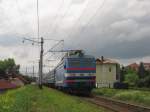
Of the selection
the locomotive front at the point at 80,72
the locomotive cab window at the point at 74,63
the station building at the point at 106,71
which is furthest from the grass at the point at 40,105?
the station building at the point at 106,71

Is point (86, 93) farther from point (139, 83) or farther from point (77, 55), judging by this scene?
point (139, 83)

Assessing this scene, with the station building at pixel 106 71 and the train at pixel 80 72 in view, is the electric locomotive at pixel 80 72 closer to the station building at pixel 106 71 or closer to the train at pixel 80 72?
the train at pixel 80 72

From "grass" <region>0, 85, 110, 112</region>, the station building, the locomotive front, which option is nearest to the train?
the locomotive front

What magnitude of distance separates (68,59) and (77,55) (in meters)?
1.04

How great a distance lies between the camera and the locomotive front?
126 feet

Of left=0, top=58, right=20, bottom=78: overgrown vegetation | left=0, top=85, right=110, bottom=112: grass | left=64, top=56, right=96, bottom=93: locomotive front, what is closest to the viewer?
left=0, top=85, right=110, bottom=112: grass

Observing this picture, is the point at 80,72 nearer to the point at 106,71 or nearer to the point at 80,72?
the point at 80,72

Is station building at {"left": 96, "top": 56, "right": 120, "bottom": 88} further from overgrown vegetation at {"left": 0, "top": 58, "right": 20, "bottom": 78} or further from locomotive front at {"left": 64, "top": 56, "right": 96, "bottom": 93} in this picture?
overgrown vegetation at {"left": 0, "top": 58, "right": 20, "bottom": 78}

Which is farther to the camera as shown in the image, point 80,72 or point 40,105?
point 80,72

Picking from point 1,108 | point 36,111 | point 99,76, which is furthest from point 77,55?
point 99,76

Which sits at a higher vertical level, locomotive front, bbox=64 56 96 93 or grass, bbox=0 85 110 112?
locomotive front, bbox=64 56 96 93

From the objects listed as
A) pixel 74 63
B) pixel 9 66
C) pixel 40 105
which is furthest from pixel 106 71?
pixel 9 66

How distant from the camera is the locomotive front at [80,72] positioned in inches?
1512

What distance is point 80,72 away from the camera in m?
38.5
